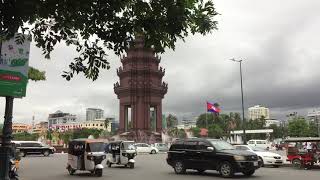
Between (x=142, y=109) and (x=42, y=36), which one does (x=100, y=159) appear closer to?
(x=42, y=36)

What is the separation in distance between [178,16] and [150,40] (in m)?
0.68

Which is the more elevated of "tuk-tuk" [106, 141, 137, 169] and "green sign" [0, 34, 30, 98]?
"green sign" [0, 34, 30, 98]

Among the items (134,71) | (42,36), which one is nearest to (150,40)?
(42,36)

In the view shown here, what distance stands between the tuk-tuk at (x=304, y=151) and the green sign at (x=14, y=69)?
17160 millimetres

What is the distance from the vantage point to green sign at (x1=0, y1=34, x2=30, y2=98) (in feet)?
40.4

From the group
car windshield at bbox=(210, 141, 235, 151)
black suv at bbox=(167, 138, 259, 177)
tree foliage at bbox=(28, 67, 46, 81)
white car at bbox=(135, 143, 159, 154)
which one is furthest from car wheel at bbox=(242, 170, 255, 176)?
white car at bbox=(135, 143, 159, 154)

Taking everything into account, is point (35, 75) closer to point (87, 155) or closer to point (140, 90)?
point (87, 155)

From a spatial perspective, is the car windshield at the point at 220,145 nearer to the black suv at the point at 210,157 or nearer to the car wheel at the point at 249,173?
the black suv at the point at 210,157

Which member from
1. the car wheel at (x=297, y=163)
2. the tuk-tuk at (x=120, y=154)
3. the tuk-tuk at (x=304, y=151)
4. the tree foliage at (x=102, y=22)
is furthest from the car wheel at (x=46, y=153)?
the tree foliage at (x=102, y=22)

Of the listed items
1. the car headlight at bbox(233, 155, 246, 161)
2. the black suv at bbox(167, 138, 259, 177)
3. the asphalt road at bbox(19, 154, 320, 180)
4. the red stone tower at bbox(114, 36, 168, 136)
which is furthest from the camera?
the red stone tower at bbox(114, 36, 168, 136)

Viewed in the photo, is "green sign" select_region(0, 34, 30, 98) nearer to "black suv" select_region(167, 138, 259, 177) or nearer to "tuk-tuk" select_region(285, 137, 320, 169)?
"black suv" select_region(167, 138, 259, 177)

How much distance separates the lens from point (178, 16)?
6.11m

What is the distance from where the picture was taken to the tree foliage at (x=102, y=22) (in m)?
5.86

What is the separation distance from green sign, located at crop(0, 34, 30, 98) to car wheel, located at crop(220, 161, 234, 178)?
9.96m
